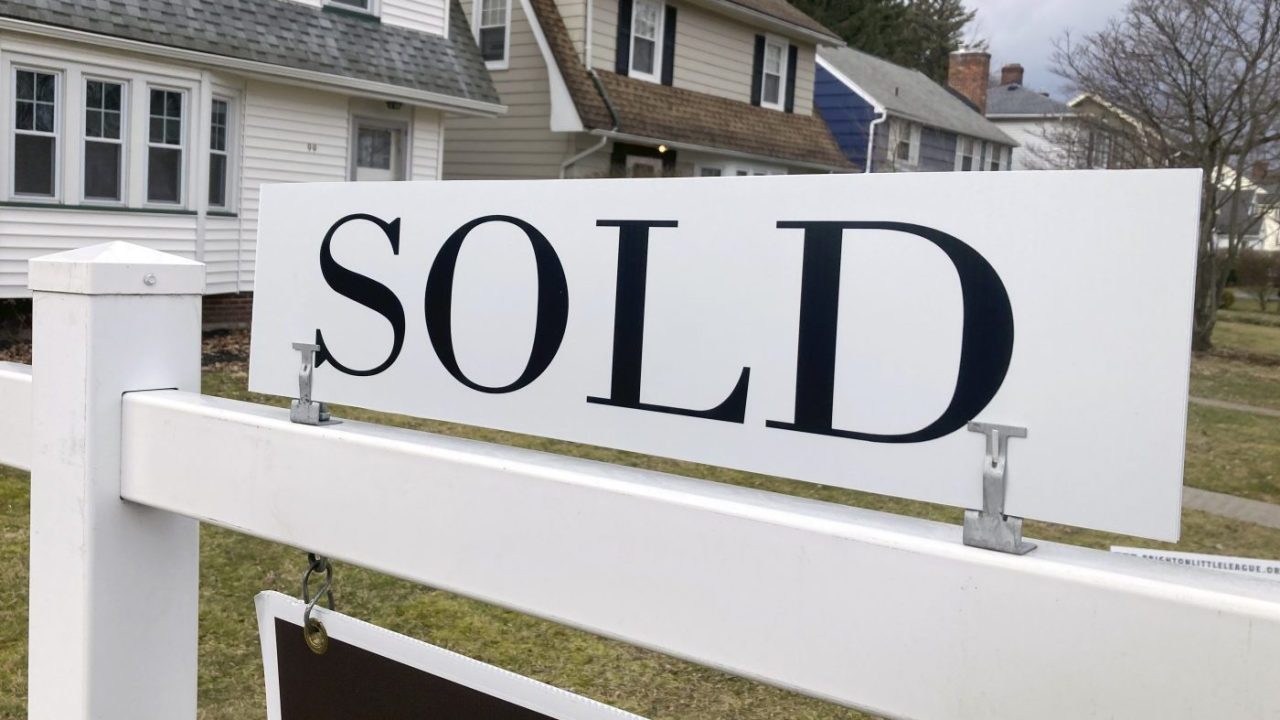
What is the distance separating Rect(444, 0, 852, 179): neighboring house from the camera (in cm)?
1661

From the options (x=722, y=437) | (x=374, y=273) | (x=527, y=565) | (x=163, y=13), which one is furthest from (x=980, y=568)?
(x=163, y=13)

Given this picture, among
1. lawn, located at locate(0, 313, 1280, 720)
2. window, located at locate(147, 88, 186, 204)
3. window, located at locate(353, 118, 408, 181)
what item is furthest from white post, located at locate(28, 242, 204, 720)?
window, located at locate(353, 118, 408, 181)

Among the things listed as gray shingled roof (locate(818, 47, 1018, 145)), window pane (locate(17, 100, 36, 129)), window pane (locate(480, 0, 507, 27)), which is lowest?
window pane (locate(17, 100, 36, 129))

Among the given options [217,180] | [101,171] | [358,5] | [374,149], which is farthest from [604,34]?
[101,171]

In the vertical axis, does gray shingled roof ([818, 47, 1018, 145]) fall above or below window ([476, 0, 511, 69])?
above

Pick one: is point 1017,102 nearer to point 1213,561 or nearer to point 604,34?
point 604,34

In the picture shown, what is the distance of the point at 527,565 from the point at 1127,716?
563mm

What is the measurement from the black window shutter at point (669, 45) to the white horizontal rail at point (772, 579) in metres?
17.6

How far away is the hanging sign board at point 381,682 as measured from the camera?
1.24 m

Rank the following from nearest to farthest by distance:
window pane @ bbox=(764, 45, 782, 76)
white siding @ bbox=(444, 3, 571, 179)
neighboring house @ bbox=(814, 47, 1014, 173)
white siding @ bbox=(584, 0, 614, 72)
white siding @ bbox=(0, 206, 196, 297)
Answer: white siding @ bbox=(0, 206, 196, 297)
white siding @ bbox=(584, 0, 614, 72)
white siding @ bbox=(444, 3, 571, 179)
window pane @ bbox=(764, 45, 782, 76)
neighboring house @ bbox=(814, 47, 1014, 173)

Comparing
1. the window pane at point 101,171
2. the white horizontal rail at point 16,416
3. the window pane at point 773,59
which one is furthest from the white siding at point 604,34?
the white horizontal rail at point 16,416

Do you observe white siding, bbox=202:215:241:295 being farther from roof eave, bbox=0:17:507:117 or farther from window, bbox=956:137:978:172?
window, bbox=956:137:978:172

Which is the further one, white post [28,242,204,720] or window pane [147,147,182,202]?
window pane [147,147,182,202]

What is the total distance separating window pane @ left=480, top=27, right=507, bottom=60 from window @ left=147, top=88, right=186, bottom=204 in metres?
6.43
